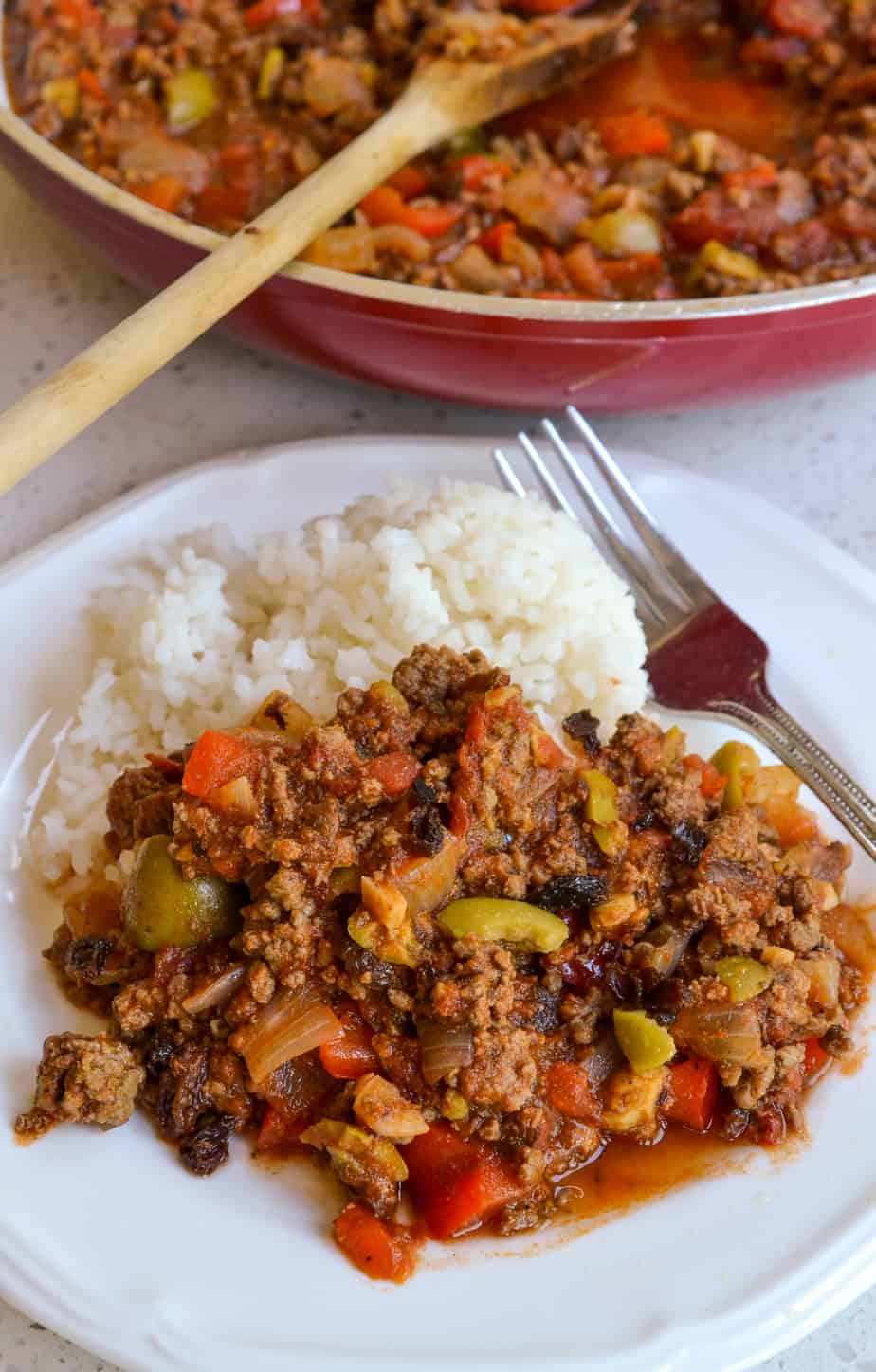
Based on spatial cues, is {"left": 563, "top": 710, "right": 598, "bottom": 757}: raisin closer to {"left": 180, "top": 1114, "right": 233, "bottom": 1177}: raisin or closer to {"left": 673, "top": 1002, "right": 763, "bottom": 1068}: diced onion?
{"left": 673, "top": 1002, "right": 763, "bottom": 1068}: diced onion

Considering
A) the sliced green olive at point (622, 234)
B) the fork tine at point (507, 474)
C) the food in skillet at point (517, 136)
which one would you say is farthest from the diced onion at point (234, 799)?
the sliced green olive at point (622, 234)

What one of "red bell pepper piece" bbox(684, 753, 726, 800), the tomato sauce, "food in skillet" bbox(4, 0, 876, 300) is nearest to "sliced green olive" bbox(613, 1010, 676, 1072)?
"red bell pepper piece" bbox(684, 753, 726, 800)

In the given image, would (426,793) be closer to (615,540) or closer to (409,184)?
(615,540)

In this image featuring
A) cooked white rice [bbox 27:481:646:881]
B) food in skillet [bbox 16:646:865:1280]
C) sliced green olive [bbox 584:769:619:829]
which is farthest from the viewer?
cooked white rice [bbox 27:481:646:881]

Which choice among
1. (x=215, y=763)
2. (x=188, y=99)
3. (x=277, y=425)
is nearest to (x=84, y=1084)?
(x=215, y=763)

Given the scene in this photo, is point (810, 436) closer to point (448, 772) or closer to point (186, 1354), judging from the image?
point (448, 772)

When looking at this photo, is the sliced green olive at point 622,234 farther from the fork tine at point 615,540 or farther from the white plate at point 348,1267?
the white plate at point 348,1267

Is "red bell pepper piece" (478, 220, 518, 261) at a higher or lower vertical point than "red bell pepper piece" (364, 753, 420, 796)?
higher
